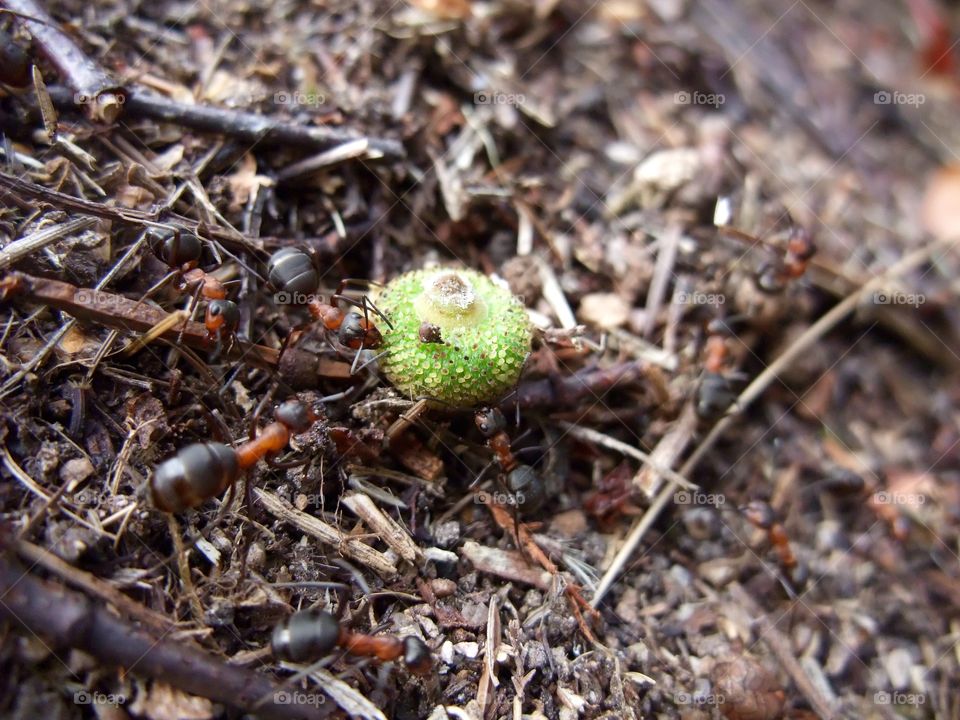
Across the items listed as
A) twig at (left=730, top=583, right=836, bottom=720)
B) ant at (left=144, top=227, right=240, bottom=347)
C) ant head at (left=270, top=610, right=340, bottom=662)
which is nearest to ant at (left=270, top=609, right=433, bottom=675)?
ant head at (left=270, top=610, right=340, bottom=662)

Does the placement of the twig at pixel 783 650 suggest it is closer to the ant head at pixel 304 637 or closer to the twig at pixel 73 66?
the ant head at pixel 304 637

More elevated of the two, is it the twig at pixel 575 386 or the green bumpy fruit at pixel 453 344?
the green bumpy fruit at pixel 453 344

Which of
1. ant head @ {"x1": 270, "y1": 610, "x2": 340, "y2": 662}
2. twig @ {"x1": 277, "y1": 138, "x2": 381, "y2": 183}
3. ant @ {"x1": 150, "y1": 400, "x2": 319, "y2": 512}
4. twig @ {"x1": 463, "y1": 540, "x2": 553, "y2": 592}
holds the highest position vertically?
twig @ {"x1": 277, "y1": 138, "x2": 381, "y2": 183}

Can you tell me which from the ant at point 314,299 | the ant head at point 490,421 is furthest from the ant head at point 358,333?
the ant head at point 490,421

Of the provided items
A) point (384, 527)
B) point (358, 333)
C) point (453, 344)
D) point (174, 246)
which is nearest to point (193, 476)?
point (384, 527)

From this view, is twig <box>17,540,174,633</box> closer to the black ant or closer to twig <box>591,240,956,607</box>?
the black ant
